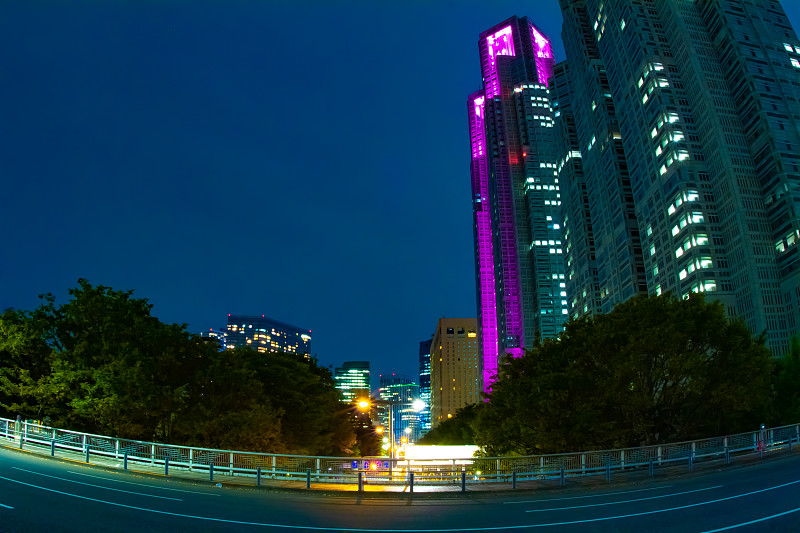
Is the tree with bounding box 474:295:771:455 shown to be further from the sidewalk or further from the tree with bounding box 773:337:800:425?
the tree with bounding box 773:337:800:425

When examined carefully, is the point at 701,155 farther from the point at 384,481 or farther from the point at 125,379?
the point at 125,379

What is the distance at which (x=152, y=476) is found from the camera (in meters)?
24.1

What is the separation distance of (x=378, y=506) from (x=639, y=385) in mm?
25559

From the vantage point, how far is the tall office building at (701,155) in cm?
9256

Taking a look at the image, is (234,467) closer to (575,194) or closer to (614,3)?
(614,3)

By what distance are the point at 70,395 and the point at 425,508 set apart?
28136 millimetres

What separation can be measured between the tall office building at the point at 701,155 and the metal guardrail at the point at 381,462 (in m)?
71.3

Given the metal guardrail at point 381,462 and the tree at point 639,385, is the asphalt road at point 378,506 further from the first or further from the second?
the tree at point 639,385

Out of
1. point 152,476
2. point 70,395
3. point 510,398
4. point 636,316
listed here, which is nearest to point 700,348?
point 636,316

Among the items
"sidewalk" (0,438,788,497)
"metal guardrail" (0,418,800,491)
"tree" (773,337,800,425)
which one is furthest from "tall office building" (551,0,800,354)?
"sidewalk" (0,438,788,497)

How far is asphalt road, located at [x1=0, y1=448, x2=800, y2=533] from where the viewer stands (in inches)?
594

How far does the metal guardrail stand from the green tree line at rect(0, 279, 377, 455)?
152 inches

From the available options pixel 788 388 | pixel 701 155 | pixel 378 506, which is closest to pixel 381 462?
pixel 378 506

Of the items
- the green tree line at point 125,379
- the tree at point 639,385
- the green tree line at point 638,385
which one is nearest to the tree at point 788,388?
the green tree line at point 638,385
